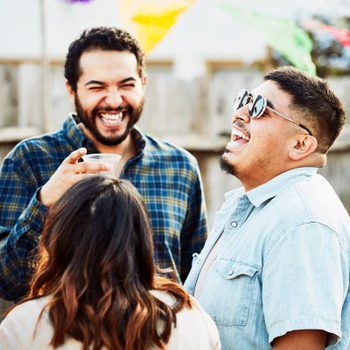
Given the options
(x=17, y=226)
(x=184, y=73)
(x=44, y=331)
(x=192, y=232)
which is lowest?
(x=184, y=73)

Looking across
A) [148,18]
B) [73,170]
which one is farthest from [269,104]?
[148,18]

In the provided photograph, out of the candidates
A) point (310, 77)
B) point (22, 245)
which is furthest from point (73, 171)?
point (310, 77)

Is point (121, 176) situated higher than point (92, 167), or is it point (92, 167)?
point (92, 167)

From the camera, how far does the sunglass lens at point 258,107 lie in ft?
10.8

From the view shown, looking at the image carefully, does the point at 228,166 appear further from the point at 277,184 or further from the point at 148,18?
the point at 148,18

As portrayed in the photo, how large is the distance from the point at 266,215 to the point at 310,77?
2.16 feet

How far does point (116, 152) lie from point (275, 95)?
122cm

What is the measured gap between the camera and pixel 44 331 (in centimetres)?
240

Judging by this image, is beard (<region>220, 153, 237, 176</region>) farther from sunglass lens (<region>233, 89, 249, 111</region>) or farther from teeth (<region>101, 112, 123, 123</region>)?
teeth (<region>101, 112, 123, 123</region>)

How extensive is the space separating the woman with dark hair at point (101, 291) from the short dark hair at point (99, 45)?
5.58ft

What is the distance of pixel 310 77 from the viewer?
10.7ft

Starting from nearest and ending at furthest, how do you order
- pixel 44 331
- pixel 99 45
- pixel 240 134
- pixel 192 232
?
pixel 44 331 → pixel 240 134 → pixel 99 45 → pixel 192 232

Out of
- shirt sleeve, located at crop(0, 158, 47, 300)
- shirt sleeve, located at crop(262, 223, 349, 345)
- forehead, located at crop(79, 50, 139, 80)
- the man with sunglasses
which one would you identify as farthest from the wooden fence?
shirt sleeve, located at crop(262, 223, 349, 345)

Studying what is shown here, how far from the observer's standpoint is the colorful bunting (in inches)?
249
